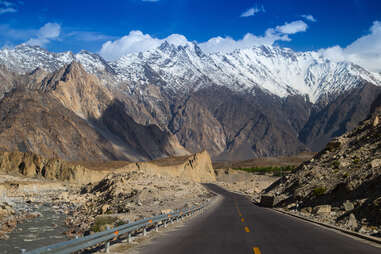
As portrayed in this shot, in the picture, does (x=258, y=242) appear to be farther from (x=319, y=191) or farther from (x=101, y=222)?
(x=319, y=191)

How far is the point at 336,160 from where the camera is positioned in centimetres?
3862

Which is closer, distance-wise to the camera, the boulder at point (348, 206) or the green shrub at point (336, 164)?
the boulder at point (348, 206)

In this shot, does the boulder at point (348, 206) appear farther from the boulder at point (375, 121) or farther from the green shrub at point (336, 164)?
the boulder at point (375, 121)

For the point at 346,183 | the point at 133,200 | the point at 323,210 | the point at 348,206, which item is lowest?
the point at 133,200

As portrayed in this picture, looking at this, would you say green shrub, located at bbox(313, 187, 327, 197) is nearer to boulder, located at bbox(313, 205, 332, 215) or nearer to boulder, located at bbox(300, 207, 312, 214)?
boulder, located at bbox(300, 207, 312, 214)

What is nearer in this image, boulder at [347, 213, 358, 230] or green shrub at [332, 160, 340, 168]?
boulder at [347, 213, 358, 230]

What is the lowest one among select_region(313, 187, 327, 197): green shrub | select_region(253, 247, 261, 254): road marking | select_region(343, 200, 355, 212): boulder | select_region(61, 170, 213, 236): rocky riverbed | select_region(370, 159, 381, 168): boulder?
select_region(61, 170, 213, 236): rocky riverbed

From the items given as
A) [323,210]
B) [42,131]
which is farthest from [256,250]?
[42,131]

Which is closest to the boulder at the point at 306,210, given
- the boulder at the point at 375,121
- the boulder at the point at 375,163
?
the boulder at the point at 375,163

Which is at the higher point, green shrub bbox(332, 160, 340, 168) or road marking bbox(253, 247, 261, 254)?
green shrub bbox(332, 160, 340, 168)

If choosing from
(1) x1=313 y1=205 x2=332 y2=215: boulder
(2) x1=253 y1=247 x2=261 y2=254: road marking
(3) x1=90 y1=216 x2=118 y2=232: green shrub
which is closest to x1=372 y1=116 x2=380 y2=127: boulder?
(1) x1=313 y1=205 x2=332 y2=215: boulder

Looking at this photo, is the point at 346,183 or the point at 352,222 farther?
the point at 346,183

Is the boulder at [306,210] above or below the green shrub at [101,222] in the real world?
above

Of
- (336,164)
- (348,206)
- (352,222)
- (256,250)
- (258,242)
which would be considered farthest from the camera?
(336,164)
